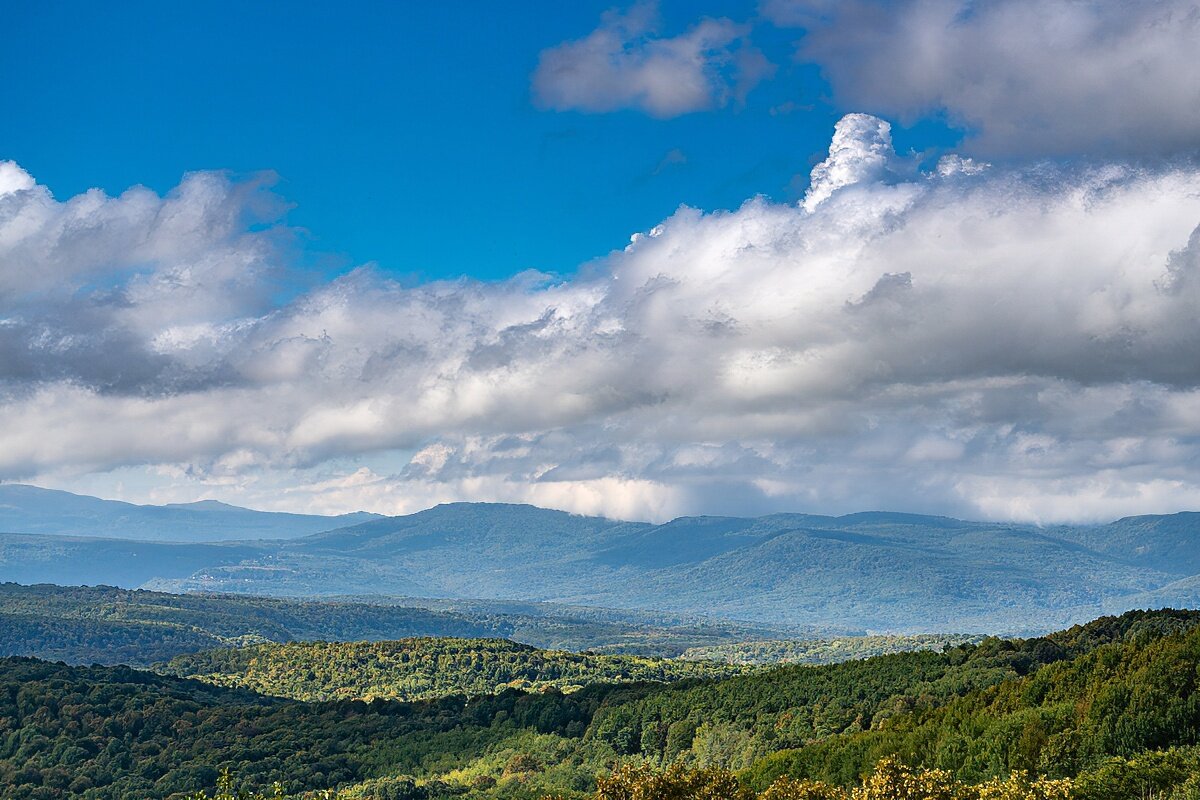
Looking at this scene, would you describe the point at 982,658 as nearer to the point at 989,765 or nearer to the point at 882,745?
the point at 882,745

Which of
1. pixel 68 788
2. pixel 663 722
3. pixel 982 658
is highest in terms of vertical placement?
pixel 982 658

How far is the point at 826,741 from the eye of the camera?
134250 mm

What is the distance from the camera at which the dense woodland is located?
100 m

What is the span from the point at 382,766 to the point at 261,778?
2027 centimetres

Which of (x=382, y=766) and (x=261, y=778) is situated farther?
(x=382, y=766)

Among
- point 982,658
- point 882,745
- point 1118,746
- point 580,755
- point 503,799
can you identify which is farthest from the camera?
point 580,755

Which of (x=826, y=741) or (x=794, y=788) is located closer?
(x=794, y=788)

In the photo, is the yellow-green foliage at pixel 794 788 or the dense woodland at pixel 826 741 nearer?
the yellow-green foliage at pixel 794 788

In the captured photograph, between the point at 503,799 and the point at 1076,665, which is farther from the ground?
the point at 1076,665

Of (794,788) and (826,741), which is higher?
(794,788)

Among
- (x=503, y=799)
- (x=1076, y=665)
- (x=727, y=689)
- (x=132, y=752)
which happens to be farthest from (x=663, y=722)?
(x=132, y=752)

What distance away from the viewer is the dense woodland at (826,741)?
100 metres

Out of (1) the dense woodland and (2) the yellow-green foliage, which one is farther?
(1) the dense woodland

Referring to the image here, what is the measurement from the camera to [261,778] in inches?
7067
